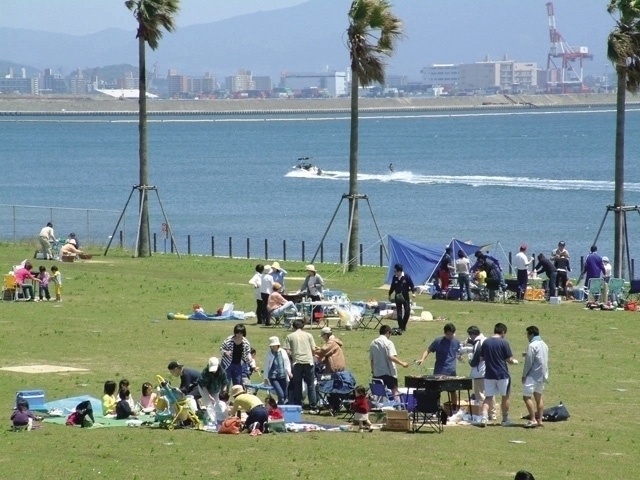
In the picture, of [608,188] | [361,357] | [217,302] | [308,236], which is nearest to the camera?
[361,357]

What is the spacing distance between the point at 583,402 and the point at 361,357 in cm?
527

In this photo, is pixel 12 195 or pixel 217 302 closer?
pixel 217 302

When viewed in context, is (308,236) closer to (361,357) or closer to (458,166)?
(361,357)

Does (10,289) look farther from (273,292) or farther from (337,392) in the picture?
(337,392)

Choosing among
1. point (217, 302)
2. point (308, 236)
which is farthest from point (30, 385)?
point (308, 236)

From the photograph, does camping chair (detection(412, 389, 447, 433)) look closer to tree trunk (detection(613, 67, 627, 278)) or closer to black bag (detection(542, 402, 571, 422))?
black bag (detection(542, 402, 571, 422))

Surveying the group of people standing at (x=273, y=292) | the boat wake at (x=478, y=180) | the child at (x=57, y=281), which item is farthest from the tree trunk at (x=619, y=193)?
the boat wake at (x=478, y=180)

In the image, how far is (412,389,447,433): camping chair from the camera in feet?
64.5

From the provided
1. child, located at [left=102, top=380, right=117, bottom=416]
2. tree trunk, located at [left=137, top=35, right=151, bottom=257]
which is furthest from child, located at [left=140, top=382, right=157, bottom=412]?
tree trunk, located at [left=137, top=35, right=151, bottom=257]

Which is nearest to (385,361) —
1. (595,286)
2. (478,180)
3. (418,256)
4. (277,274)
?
(277,274)

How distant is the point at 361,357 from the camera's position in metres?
26.0

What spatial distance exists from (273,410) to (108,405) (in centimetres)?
259

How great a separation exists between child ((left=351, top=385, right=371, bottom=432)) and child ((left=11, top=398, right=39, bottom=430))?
14.9 ft

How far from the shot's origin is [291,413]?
65.8ft
